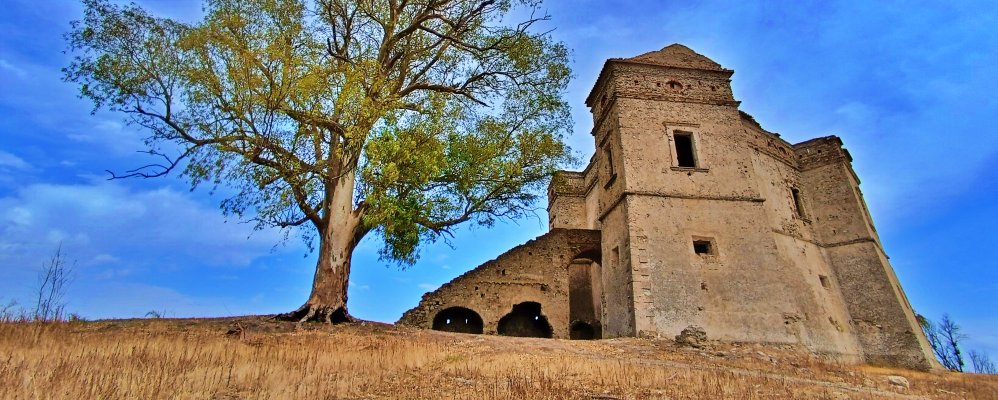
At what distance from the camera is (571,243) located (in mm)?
19016

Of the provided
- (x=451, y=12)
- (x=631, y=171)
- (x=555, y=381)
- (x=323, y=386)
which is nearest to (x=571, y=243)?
(x=631, y=171)

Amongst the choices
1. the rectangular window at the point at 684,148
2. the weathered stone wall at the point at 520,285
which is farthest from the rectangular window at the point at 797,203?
the weathered stone wall at the point at 520,285

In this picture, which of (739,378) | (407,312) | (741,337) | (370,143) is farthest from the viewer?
(407,312)

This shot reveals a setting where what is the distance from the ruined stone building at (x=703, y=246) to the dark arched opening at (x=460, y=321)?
67 millimetres

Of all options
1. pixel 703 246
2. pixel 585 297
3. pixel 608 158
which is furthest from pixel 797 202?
pixel 585 297

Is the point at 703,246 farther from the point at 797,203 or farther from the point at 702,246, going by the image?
the point at 797,203

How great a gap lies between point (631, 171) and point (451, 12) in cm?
713

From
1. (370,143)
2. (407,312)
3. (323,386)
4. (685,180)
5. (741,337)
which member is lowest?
(323,386)

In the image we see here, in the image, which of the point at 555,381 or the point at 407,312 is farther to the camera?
the point at 407,312

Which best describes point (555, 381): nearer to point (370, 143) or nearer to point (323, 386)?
point (323, 386)

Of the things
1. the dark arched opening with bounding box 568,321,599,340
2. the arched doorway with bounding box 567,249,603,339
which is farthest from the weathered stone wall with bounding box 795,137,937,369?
the dark arched opening with bounding box 568,321,599,340

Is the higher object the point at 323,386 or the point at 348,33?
the point at 348,33

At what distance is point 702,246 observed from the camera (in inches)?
563

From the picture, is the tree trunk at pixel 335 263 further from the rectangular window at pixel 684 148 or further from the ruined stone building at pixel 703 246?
the rectangular window at pixel 684 148
